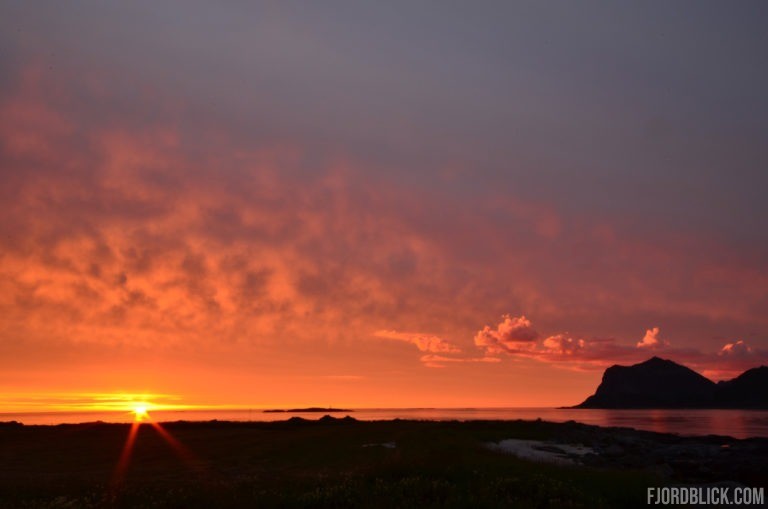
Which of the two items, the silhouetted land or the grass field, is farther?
the silhouetted land

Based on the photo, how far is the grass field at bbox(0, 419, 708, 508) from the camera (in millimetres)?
19000

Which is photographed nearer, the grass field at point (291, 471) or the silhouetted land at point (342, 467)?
the grass field at point (291, 471)

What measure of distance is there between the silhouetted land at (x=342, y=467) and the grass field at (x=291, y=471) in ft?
0.24

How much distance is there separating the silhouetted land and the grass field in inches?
2.9

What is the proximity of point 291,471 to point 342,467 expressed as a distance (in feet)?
9.24

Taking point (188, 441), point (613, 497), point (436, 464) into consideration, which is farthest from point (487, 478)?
point (188, 441)

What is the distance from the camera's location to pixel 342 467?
34.0 m

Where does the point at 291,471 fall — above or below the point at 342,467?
below

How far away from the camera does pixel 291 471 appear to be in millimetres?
33562

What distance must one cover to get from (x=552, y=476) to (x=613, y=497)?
3082 mm

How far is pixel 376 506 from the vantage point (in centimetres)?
1714

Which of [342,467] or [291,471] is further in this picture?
[342,467]

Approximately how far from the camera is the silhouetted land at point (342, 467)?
19.2 m

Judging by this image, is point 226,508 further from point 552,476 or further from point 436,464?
point 552,476
